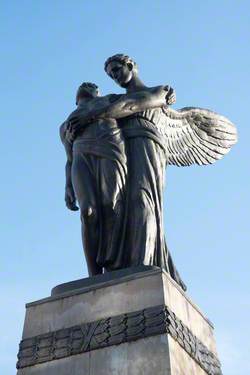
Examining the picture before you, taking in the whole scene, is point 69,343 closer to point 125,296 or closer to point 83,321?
point 83,321

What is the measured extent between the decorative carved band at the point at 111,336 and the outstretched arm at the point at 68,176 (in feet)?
8.26

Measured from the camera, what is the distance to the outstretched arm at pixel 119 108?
941 centimetres

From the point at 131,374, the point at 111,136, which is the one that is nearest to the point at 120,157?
the point at 111,136

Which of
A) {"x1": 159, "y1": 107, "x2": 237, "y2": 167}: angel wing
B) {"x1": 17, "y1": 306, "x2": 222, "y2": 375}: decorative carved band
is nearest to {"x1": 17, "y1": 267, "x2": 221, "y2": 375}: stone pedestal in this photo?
{"x1": 17, "y1": 306, "x2": 222, "y2": 375}: decorative carved band

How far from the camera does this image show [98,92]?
407 inches

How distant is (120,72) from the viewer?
34.1 ft

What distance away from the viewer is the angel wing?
11.2 metres

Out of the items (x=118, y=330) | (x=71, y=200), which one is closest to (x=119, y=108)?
(x=71, y=200)

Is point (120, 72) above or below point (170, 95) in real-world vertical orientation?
above

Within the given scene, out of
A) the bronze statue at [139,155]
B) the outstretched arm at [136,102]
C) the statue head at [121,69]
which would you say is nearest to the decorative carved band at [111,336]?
the bronze statue at [139,155]

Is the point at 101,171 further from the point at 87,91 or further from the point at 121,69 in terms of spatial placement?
the point at 121,69

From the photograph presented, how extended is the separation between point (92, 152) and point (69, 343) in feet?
9.14

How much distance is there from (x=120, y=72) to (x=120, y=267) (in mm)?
3524

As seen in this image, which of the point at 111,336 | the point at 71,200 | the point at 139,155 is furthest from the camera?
the point at 71,200
